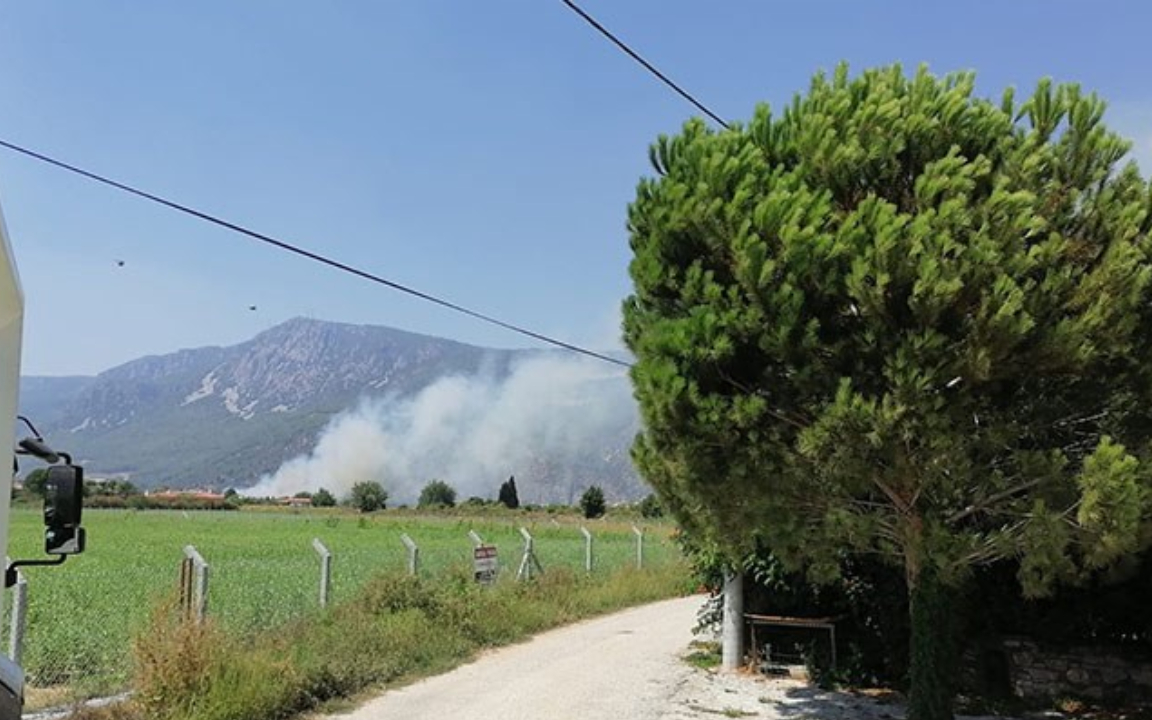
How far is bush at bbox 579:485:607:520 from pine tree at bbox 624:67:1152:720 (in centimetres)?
6057

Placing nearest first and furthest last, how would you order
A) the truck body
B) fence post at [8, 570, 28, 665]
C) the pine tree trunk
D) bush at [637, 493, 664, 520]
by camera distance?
the truck body < fence post at [8, 570, 28, 665] < the pine tree trunk < bush at [637, 493, 664, 520]

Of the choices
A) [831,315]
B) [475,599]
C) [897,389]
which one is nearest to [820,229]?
[831,315]

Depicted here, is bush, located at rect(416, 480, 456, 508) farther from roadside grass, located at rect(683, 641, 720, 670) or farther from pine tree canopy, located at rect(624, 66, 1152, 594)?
pine tree canopy, located at rect(624, 66, 1152, 594)

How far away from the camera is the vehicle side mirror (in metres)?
3.90

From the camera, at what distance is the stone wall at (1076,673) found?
396 inches

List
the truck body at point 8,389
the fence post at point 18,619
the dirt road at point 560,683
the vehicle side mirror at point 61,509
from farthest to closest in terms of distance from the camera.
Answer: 1. the dirt road at point 560,683
2. the fence post at point 18,619
3. the vehicle side mirror at point 61,509
4. the truck body at point 8,389

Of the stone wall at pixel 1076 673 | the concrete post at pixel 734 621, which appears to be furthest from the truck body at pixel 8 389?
the stone wall at pixel 1076 673

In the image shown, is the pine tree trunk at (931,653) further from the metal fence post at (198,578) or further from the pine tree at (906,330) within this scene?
the metal fence post at (198,578)

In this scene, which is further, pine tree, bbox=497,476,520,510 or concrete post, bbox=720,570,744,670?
pine tree, bbox=497,476,520,510

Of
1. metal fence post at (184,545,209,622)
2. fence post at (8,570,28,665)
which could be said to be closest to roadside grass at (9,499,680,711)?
metal fence post at (184,545,209,622)

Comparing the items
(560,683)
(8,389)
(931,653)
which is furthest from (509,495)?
(8,389)

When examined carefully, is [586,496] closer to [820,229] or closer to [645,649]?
[645,649]

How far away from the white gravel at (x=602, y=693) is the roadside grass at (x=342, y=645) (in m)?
0.46

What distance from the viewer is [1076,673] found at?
33.9ft
